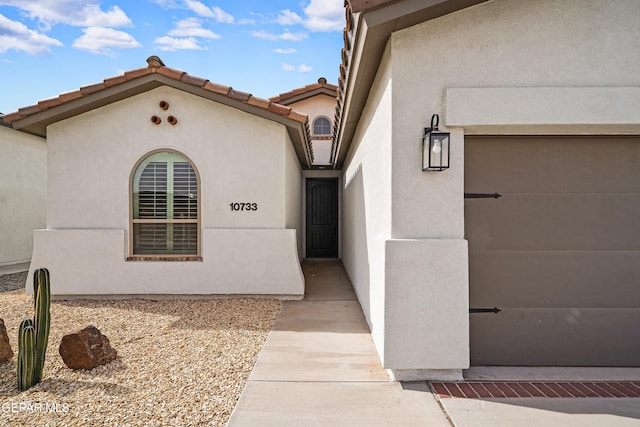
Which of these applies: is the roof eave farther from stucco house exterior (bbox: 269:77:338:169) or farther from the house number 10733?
stucco house exterior (bbox: 269:77:338:169)

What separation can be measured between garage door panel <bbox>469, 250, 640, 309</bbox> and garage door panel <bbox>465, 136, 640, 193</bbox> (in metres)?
0.73

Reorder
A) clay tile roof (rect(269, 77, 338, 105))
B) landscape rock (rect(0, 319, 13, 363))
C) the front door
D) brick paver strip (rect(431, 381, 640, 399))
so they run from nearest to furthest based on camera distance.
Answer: brick paver strip (rect(431, 381, 640, 399)) < landscape rock (rect(0, 319, 13, 363)) < the front door < clay tile roof (rect(269, 77, 338, 105))

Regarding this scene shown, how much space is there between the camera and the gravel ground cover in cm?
306

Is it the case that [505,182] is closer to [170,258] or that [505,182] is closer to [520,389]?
[520,389]

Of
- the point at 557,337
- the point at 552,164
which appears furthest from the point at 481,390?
the point at 552,164

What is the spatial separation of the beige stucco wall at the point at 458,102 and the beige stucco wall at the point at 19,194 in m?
13.1

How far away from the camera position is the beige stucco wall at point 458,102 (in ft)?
11.9

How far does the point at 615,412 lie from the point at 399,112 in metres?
3.30

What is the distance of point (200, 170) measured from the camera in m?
7.21

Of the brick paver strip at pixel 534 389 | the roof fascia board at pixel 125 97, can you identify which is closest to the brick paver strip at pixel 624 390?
the brick paver strip at pixel 534 389

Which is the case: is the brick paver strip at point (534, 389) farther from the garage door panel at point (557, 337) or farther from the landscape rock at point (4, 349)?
the landscape rock at point (4, 349)

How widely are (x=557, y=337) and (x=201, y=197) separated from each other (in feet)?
20.3

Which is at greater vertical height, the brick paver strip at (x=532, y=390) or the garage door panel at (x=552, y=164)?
the garage door panel at (x=552, y=164)

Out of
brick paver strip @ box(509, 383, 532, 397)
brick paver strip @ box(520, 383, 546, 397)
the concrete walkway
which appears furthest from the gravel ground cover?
brick paver strip @ box(520, 383, 546, 397)
